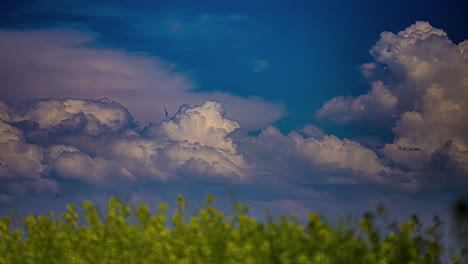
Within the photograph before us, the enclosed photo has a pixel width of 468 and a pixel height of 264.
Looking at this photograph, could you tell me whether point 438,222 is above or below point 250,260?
above

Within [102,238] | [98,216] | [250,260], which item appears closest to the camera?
[250,260]

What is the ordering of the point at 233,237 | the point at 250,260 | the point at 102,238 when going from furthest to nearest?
the point at 102,238, the point at 233,237, the point at 250,260

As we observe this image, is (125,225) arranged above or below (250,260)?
above

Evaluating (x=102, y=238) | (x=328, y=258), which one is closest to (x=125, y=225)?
(x=102, y=238)

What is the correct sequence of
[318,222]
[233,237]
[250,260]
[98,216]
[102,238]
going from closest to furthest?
[250,260] → [318,222] → [233,237] → [102,238] → [98,216]

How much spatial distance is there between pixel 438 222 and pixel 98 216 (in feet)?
31.0

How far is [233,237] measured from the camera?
13.2 meters

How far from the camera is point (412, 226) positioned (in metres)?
11.7

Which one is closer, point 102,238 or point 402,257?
point 402,257

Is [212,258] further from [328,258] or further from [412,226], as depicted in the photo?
[412,226]

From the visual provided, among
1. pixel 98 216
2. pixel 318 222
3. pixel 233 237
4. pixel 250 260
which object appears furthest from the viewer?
pixel 98 216

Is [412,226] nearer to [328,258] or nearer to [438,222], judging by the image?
[438,222]

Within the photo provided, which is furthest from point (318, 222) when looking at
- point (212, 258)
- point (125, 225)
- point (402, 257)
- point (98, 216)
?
point (98, 216)

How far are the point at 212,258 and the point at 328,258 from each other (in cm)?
324
